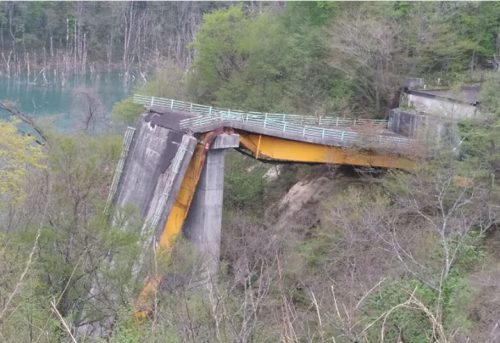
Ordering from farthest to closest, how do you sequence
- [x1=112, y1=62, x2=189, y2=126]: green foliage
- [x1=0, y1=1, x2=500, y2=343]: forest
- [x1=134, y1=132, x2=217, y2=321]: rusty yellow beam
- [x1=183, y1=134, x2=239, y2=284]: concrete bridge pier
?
[x1=112, y1=62, x2=189, y2=126]: green foliage < [x1=183, y1=134, x2=239, y2=284]: concrete bridge pier < [x1=134, y1=132, x2=217, y2=321]: rusty yellow beam < [x1=0, y1=1, x2=500, y2=343]: forest

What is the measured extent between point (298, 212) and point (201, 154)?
4.46 metres

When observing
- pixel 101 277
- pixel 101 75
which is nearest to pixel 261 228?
pixel 101 277

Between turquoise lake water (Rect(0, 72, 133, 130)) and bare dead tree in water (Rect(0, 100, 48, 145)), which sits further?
turquoise lake water (Rect(0, 72, 133, 130))

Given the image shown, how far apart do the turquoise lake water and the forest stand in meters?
13.4

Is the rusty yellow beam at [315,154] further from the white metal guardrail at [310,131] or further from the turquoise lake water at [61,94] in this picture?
the turquoise lake water at [61,94]

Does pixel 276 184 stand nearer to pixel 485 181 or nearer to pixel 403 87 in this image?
pixel 403 87

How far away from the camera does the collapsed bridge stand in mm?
16000

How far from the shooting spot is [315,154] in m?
18.7

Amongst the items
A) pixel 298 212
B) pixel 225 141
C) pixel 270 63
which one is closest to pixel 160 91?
pixel 270 63

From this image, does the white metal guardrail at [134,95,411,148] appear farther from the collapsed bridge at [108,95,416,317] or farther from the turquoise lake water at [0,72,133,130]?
the turquoise lake water at [0,72,133,130]

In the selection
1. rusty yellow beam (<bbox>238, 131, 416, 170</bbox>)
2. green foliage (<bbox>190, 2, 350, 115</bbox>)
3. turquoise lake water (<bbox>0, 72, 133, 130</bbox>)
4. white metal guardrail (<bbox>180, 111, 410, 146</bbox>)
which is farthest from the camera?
turquoise lake water (<bbox>0, 72, 133, 130</bbox>)

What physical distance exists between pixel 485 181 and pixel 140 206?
30.7ft

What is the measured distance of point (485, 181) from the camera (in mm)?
14852

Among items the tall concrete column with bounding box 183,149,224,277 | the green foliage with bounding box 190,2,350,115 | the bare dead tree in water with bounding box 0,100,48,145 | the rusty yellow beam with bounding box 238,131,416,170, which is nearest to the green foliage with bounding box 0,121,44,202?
the bare dead tree in water with bounding box 0,100,48,145
